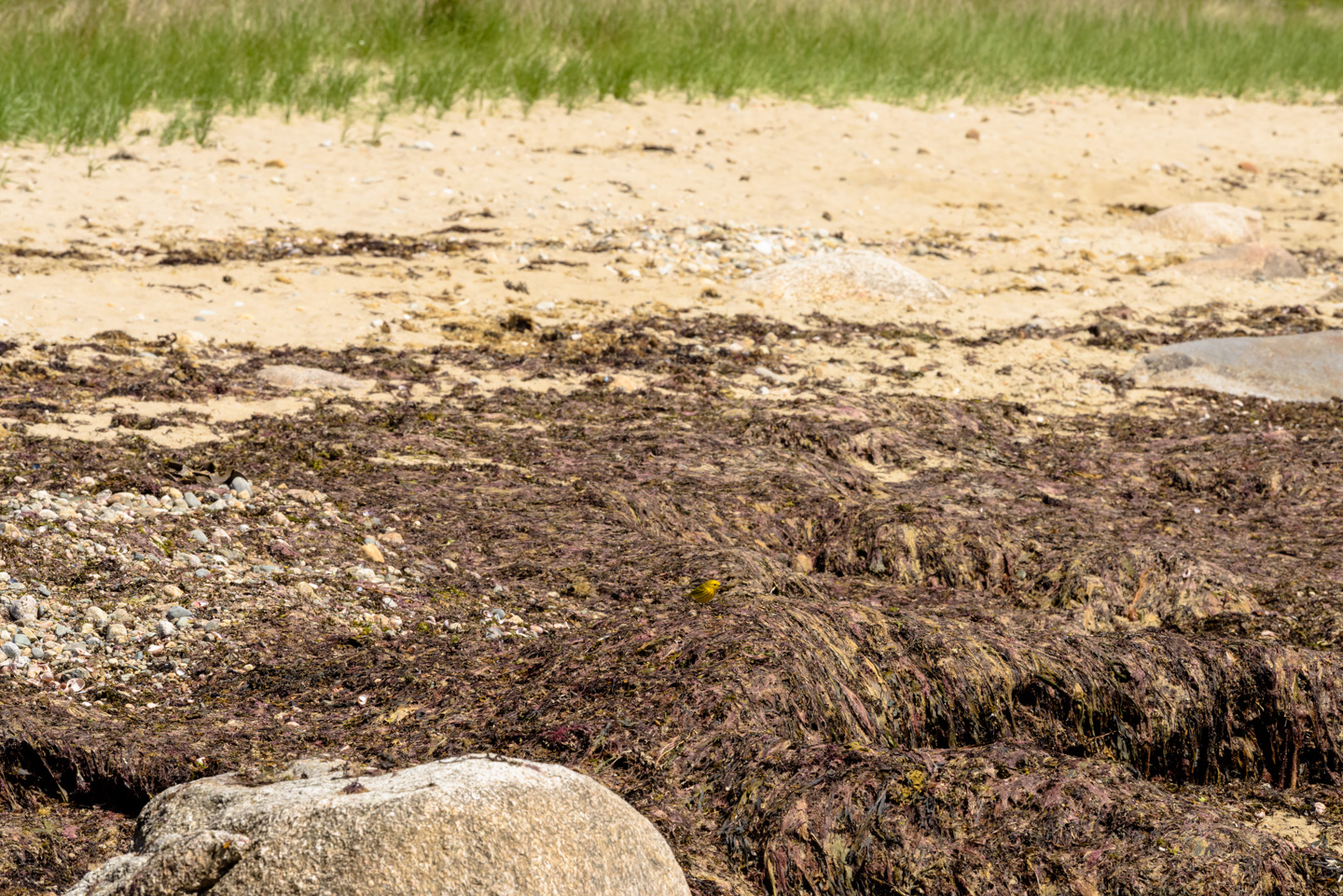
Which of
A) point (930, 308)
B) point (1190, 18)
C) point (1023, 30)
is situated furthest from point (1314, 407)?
point (1190, 18)

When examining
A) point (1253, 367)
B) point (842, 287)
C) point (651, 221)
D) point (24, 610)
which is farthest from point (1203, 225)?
point (24, 610)

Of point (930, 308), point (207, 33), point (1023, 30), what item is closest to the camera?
point (930, 308)

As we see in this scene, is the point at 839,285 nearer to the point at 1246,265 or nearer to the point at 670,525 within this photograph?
the point at 1246,265

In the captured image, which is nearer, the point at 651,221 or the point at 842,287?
the point at 842,287

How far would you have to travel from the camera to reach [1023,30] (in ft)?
42.4

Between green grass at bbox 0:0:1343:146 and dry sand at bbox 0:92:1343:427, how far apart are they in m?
0.27

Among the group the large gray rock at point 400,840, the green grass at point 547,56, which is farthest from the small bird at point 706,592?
the green grass at point 547,56

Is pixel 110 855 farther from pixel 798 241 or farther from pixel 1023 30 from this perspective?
pixel 1023 30

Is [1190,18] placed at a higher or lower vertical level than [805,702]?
higher

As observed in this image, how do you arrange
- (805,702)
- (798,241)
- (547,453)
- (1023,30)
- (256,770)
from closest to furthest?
(256,770) → (805,702) → (547,453) → (798,241) → (1023,30)

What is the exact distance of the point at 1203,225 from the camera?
7.99 m

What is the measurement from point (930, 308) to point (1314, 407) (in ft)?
5.87

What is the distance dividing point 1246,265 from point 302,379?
538 centimetres

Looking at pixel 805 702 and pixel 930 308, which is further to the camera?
pixel 930 308
